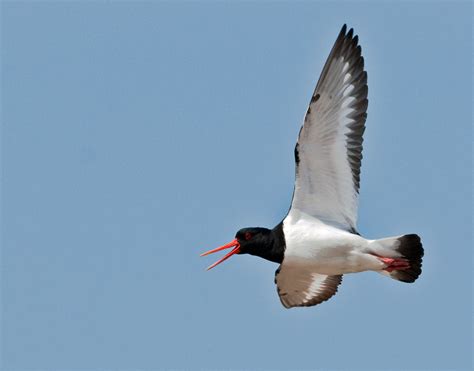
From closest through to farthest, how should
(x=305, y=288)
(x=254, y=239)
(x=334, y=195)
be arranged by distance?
(x=334, y=195), (x=254, y=239), (x=305, y=288)

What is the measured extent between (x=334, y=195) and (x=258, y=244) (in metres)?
1.01

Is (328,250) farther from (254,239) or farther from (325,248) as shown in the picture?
(254,239)

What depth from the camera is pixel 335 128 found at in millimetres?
13438

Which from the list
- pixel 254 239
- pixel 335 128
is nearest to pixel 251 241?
pixel 254 239

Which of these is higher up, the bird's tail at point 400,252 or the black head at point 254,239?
the black head at point 254,239

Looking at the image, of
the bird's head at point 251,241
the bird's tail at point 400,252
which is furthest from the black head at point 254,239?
the bird's tail at point 400,252

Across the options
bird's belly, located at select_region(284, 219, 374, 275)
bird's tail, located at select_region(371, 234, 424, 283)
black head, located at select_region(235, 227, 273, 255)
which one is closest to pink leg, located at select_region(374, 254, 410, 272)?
bird's tail, located at select_region(371, 234, 424, 283)

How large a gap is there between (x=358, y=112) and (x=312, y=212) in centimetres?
121

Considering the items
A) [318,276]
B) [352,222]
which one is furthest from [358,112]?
[318,276]

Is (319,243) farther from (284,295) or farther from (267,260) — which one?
(284,295)

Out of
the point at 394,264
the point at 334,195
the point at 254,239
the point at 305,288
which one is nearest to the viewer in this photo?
the point at 394,264

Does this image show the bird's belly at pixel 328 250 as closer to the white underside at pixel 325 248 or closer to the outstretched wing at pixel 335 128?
the white underside at pixel 325 248

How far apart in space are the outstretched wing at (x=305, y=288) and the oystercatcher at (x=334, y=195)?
1023 millimetres

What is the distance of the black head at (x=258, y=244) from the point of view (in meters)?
13.7
